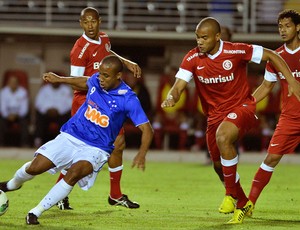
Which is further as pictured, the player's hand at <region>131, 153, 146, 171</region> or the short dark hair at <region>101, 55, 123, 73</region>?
the short dark hair at <region>101, 55, 123, 73</region>

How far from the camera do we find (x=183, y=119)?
2375 cm

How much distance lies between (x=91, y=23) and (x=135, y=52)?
45.4ft

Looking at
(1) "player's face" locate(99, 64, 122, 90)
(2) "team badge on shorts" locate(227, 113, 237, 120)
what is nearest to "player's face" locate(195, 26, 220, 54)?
(2) "team badge on shorts" locate(227, 113, 237, 120)

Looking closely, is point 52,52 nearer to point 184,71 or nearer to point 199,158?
point 199,158

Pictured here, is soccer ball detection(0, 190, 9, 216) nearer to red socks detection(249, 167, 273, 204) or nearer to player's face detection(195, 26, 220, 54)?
player's face detection(195, 26, 220, 54)

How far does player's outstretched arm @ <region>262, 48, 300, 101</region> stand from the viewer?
10.4 meters

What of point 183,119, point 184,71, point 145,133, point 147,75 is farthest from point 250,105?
point 147,75

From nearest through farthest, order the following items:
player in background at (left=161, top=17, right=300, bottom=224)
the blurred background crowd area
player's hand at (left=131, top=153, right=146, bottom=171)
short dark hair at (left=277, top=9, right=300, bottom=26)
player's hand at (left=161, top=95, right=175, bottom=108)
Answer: player's hand at (left=131, top=153, right=146, bottom=171)
player's hand at (left=161, top=95, right=175, bottom=108)
player in background at (left=161, top=17, right=300, bottom=224)
short dark hair at (left=277, top=9, right=300, bottom=26)
the blurred background crowd area

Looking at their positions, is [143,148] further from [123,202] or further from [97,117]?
[123,202]

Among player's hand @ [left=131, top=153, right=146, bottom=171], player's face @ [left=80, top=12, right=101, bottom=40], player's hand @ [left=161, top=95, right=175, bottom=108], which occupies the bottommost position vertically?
player's hand @ [left=131, top=153, right=146, bottom=171]

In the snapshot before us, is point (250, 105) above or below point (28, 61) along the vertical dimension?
above

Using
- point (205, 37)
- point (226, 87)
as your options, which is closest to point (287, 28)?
point (226, 87)

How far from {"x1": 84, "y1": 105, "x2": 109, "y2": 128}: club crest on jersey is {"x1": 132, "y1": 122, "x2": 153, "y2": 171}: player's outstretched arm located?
1.63ft

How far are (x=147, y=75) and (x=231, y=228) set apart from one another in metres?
16.3
